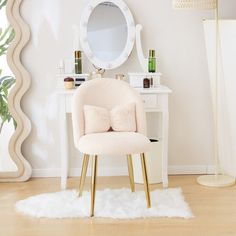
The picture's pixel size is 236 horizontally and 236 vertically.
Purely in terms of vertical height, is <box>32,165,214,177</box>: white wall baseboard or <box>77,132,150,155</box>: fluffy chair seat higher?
<box>77,132,150,155</box>: fluffy chair seat

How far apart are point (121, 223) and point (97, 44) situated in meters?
1.59

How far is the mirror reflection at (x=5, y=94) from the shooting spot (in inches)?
156

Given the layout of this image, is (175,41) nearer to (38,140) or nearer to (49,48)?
(49,48)

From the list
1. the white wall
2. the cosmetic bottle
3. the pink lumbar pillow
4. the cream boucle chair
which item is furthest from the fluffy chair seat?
the white wall

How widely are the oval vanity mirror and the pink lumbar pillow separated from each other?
68 cm

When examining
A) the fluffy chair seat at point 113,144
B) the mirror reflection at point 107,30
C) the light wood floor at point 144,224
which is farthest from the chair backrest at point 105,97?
the light wood floor at point 144,224

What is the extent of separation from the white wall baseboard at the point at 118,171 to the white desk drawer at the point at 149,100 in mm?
708

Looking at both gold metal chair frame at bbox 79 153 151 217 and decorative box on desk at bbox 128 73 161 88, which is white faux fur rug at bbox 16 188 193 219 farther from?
decorative box on desk at bbox 128 73 161 88

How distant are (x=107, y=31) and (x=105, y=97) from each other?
2.20 ft

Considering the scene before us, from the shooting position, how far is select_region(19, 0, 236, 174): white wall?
4031mm

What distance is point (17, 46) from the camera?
3.96 meters

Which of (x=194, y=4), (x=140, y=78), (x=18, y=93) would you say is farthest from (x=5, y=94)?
A: (x=194, y=4)

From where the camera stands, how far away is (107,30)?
3979mm

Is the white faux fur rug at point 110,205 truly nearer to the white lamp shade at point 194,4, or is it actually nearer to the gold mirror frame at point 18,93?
the gold mirror frame at point 18,93
